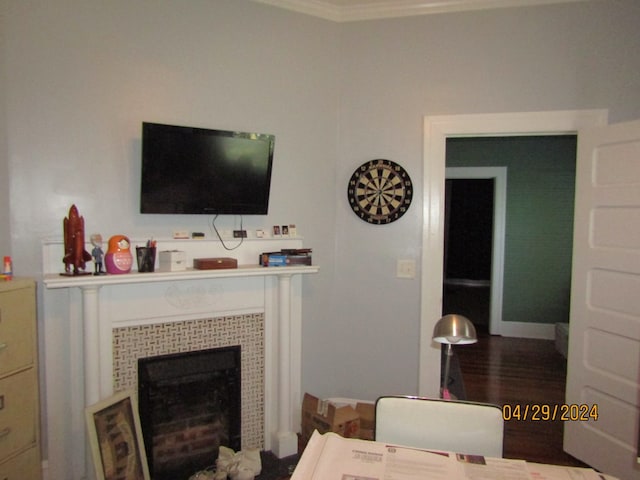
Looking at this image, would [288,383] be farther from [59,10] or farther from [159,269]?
[59,10]

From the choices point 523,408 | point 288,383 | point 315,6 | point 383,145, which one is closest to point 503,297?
point 523,408

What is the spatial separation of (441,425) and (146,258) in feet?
5.34

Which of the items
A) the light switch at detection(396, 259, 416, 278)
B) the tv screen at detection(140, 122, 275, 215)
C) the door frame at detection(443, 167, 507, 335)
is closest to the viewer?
the tv screen at detection(140, 122, 275, 215)

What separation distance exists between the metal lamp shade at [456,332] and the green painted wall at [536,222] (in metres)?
4.32

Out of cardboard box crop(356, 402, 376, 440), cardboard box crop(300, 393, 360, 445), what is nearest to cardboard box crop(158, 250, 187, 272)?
cardboard box crop(300, 393, 360, 445)

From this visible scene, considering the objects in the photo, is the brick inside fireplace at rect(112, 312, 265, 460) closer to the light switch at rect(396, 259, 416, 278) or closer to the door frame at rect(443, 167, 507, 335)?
the light switch at rect(396, 259, 416, 278)

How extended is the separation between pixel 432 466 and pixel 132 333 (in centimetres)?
173

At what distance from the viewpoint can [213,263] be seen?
7.72 ft

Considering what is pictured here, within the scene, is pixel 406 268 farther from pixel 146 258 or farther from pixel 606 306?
pixel 146 258

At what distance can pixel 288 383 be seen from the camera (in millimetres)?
2682

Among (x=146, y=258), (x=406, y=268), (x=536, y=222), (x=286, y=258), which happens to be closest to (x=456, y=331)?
(x=286, y=258)

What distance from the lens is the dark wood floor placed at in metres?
2.84

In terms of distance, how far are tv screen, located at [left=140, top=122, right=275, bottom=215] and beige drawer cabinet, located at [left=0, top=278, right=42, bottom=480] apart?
2.32ft

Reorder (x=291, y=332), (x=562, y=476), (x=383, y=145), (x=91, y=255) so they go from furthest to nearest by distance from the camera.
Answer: (x=383, y=145) < (x=291, y=332) < (x=91, y=255) < (x=562, y=476)
